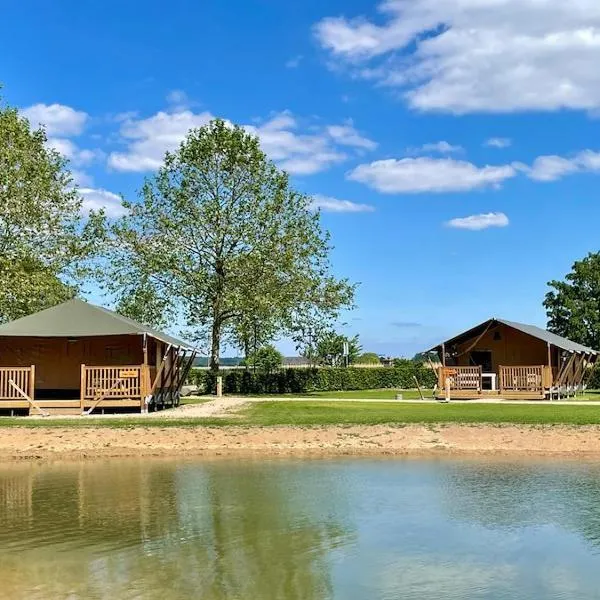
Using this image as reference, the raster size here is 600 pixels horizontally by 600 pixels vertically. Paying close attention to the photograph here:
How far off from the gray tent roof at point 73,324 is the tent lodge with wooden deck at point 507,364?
14.2 m

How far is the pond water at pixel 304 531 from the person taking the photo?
32.0 ft

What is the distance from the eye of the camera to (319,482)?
16922 millimetres

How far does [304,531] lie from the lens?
41.4ft

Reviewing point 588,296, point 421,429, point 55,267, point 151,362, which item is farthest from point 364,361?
point 421,429

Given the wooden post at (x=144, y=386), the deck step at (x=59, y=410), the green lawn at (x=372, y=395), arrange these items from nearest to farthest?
the deck step at (x=59, y=410)
the wooden post at (x=144, y=386)
the green lawn at (x=372, y=395)

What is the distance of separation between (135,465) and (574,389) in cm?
2807

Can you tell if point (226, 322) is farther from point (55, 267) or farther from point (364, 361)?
point (364, 361)

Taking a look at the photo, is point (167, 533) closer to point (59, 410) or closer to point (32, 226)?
point (59, 410)

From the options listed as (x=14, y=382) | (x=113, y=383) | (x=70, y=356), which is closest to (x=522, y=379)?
(x=113, y=383)

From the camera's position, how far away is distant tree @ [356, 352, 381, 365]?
7250cm

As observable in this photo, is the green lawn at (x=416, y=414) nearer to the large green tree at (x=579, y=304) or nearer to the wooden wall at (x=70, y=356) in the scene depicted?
the wooden wall at (x=70, y=356)

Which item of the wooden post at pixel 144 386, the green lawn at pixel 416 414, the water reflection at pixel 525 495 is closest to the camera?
the water reflection at pixel 525 495

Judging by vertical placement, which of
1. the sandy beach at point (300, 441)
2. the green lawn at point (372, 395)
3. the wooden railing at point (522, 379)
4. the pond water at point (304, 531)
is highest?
the wooden railing at point (522, 379)

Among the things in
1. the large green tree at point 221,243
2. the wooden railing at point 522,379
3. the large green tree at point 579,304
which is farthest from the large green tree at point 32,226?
the large green tree at point 579,304
